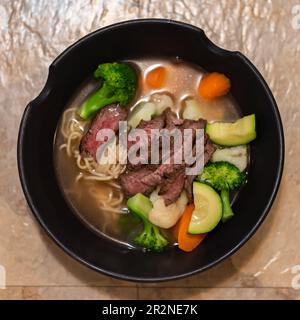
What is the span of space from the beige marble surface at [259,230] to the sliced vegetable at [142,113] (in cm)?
36

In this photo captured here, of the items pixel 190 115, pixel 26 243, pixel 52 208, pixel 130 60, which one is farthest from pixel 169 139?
pixel 26 243

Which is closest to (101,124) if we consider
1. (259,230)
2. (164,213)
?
(164,213)

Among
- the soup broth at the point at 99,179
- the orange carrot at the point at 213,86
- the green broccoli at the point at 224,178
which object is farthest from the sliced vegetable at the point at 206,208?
the orange carrot at the point at 213,86

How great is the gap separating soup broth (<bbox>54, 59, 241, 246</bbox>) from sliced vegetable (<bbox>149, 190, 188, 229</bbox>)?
5.5 inches

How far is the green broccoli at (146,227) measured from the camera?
81.6 inches

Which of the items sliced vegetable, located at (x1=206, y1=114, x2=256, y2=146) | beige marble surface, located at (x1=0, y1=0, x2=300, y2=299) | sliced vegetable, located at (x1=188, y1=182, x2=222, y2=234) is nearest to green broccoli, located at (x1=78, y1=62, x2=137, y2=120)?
beige marble surface, located at (x1=0, y1=0, x2=300, y2=299)

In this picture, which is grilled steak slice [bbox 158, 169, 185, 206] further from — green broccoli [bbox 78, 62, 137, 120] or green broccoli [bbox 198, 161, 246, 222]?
green broccoli [bbox 78, 62, 137, 120]

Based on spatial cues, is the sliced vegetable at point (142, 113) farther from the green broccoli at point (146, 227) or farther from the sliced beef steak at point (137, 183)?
the green broccoli at point (146, 227)

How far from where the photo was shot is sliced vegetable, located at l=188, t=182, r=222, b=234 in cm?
202

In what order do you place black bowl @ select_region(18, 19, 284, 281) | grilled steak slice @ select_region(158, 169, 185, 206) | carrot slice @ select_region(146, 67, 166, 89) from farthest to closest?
1. carrot slice @ select_region(146, 67, 166, 89)
2. grilled steak slice @ select_region(158, 169, 185, 206)
3. black bowl @ select_region(18, 19, 284, 281)

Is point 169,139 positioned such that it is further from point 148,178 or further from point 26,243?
point 26,243

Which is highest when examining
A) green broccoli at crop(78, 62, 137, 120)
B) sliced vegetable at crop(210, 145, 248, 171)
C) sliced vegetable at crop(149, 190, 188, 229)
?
green broccoli at crop(78, 62, 137, 120)

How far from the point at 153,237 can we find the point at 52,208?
0.38m

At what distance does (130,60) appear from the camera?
7.23 feet
